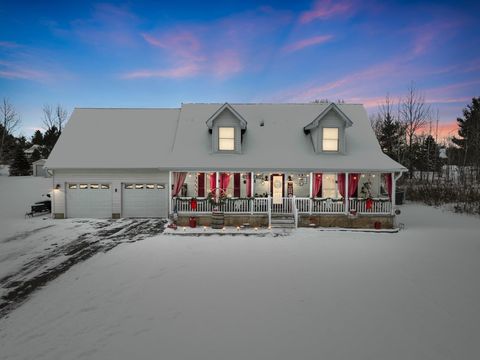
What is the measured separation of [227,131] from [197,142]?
2.13m

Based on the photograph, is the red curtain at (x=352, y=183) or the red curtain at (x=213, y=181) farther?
the red curtain at (x=213, y=181)

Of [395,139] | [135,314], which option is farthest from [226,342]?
[395,139]

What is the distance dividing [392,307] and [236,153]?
40.6 feet

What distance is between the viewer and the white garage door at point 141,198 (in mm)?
18234

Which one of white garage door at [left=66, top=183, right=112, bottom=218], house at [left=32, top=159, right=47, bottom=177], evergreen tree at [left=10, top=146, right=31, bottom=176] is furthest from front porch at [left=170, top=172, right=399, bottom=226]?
evergreen tree at [left=10, top=146, right=31, bottom=176]

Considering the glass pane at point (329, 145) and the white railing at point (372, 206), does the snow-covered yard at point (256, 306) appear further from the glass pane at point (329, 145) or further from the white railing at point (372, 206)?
the glass pane at point (329, 145)

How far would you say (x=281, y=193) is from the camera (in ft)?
60.0

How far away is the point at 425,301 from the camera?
23.6 feet

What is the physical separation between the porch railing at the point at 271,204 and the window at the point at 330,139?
3567 millimetres

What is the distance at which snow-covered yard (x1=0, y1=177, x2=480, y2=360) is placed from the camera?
5348 mm

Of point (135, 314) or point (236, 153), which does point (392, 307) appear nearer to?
point (135, 314)

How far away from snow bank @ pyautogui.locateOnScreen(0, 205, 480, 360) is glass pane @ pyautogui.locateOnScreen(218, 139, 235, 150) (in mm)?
7800

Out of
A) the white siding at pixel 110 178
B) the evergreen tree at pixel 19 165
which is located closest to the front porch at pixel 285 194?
the white siding at pixel 110 178

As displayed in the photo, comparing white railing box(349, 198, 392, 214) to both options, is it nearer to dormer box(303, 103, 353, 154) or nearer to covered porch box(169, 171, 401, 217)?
covered porch box(169, 171, 401, 217)
